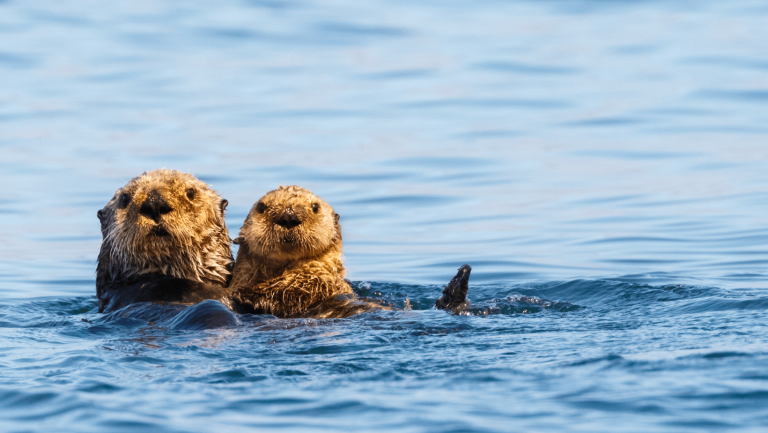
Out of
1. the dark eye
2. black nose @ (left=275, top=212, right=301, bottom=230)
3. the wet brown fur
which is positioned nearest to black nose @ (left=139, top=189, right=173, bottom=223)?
the dark eye

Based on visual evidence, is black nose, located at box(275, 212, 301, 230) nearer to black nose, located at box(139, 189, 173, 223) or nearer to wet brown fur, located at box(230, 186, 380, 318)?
wet brown fur, located at box(230, 186, 380, 318)

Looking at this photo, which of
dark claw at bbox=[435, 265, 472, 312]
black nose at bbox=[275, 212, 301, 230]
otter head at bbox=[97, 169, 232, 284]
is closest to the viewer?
dark claw at bbox=[435, 265, 472, 312]

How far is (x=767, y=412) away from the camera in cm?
383

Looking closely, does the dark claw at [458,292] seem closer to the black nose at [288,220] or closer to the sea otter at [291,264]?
the sea otter at [291,264]

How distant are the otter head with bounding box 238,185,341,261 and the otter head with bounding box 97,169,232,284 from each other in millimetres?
301

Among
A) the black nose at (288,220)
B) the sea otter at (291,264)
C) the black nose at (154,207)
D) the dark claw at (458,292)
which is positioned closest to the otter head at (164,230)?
the black nose at (154,207)

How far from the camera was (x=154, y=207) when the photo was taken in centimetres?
592

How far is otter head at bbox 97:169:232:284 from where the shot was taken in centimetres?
597

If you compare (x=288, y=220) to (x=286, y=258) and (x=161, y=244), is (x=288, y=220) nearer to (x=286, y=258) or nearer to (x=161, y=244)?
(x=286, y=258)

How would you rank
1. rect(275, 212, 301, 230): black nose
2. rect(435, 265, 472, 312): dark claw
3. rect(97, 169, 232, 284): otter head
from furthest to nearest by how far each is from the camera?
1. rect(97, 169, 232, 284): otter head
2. rect(275, 212, 301, 230): black nose
3. rect(435, 265, 472, 312): dark claw

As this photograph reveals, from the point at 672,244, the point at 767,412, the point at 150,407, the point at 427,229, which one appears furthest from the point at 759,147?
the point at 150,407

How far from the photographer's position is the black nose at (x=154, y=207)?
19.4 ft

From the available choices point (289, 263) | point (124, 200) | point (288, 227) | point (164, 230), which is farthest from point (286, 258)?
point (124, 200)

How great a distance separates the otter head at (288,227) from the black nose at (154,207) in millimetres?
534
